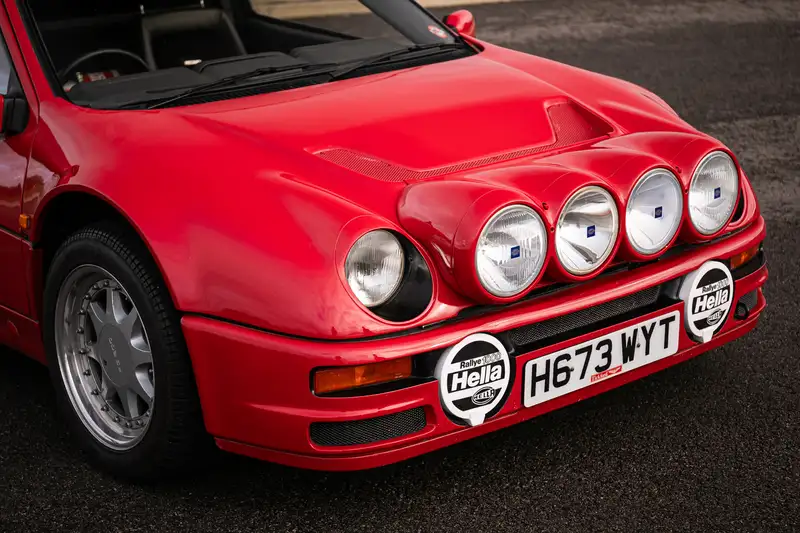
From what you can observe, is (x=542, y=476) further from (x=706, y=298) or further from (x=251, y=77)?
(x=251, y=77)

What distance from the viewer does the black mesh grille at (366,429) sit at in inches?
103

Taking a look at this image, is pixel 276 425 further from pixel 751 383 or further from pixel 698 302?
pixel 751 383

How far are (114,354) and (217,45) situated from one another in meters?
1.29

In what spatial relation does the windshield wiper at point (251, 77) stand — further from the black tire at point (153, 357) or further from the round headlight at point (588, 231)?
the round headlight at point (588, 231)

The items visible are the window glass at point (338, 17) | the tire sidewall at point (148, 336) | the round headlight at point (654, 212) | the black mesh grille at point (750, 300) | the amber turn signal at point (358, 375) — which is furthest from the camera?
the window glass at point (338, 17)

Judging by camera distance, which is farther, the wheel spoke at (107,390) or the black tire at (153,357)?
the wheel spoke at (107,390)

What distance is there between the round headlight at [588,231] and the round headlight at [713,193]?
1.05ft

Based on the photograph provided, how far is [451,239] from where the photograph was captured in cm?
260

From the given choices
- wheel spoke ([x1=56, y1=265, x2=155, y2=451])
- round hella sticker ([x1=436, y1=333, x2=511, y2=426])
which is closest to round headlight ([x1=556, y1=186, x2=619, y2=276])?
round hella sticker ([x1=436, y1=333, x2=511, y2=426])

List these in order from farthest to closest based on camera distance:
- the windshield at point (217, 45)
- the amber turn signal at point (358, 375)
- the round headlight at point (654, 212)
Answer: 1. the windshield at point (217, 45)
2. the round headlight at point (654, 212)
3. the amber turn signal at point (358, 375)

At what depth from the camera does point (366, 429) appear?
2613mm

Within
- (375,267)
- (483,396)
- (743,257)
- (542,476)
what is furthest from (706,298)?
(375,267)

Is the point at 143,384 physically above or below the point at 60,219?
below

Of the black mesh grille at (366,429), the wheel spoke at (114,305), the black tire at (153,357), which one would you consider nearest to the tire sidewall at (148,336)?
the black tire at (153,357)
